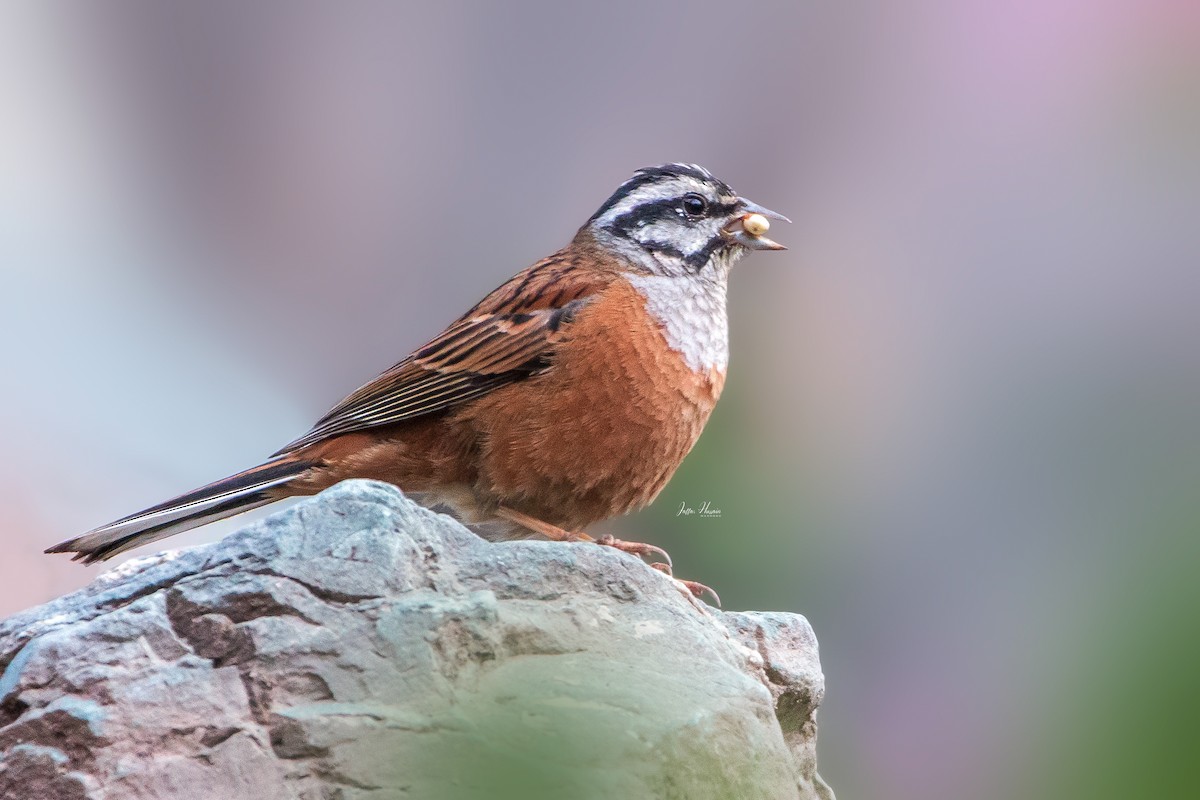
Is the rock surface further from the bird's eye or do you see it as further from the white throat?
the bird's eye

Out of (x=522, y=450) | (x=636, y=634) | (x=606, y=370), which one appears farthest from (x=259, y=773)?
(x=606, y=370)

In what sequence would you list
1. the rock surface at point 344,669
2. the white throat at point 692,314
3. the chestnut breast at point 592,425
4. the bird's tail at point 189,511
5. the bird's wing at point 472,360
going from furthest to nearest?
the white throat at point 692,314 < the bird's wing at point 472,360 < the chestnut breast at point 592,425 < the bird's tail at point 189,511 < the rock surface at point 344,669

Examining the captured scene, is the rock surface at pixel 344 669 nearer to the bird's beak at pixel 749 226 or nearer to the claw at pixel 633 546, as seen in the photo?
the claw at pixel 633 546

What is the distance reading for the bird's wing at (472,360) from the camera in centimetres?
462

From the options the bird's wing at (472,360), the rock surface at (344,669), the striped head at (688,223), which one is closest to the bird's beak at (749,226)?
the striped head at (688,223)

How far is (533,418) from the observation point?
14.6 ft

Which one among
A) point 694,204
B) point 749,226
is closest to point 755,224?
point 749,226

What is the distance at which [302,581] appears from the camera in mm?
Answer: 2775

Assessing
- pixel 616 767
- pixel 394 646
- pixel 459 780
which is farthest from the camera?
pixel 394 646

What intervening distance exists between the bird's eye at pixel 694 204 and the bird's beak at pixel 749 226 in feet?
0.46

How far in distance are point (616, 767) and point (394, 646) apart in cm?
73

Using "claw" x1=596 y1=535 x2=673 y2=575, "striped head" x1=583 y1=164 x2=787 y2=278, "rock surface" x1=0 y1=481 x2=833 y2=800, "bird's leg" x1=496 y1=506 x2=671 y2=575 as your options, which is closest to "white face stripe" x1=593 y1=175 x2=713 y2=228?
A: "striped head" x1=583 y1=164 x2=787 y2=278

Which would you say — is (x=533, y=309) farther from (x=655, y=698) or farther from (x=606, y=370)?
(x=655, y=698)

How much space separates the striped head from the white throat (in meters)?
0.13
